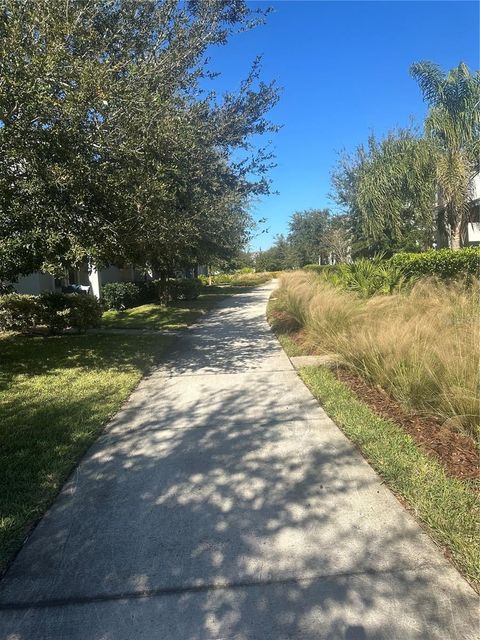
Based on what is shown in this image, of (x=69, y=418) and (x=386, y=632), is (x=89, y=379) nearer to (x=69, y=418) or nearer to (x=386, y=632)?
(x=69, y=418)

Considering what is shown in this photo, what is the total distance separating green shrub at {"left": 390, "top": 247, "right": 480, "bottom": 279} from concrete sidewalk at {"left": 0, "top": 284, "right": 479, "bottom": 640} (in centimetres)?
855

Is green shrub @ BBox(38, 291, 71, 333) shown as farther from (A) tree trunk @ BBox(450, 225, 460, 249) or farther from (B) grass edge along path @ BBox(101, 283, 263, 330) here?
(A) tree trunk @ BBox(450, 225, 460, 249)

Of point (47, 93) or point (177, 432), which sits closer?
point (177, 432)

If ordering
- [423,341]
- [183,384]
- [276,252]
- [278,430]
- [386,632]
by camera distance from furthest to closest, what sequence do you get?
1. [276,252]
2. [183,384]
3. [423,341]
4. [278,430]
5. [386,632]

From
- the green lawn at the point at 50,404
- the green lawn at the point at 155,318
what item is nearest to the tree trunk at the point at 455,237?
the green lawn at the point at 155,318

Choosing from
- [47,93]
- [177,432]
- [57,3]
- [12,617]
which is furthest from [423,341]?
[57,3]

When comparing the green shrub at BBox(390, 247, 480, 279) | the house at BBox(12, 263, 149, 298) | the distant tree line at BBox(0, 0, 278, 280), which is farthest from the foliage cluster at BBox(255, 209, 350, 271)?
the distant tree line at BBox(0, 0, 278, 280)

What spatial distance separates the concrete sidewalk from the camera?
2379mm

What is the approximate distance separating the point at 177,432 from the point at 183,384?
2.05 meters

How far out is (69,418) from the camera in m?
5.44

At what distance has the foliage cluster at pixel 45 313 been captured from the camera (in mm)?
11312

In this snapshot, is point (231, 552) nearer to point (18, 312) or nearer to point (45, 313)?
point (45, 313)

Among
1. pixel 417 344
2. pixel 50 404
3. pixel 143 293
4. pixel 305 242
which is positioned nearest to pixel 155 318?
pixel 143 293

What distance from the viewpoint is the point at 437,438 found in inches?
169
